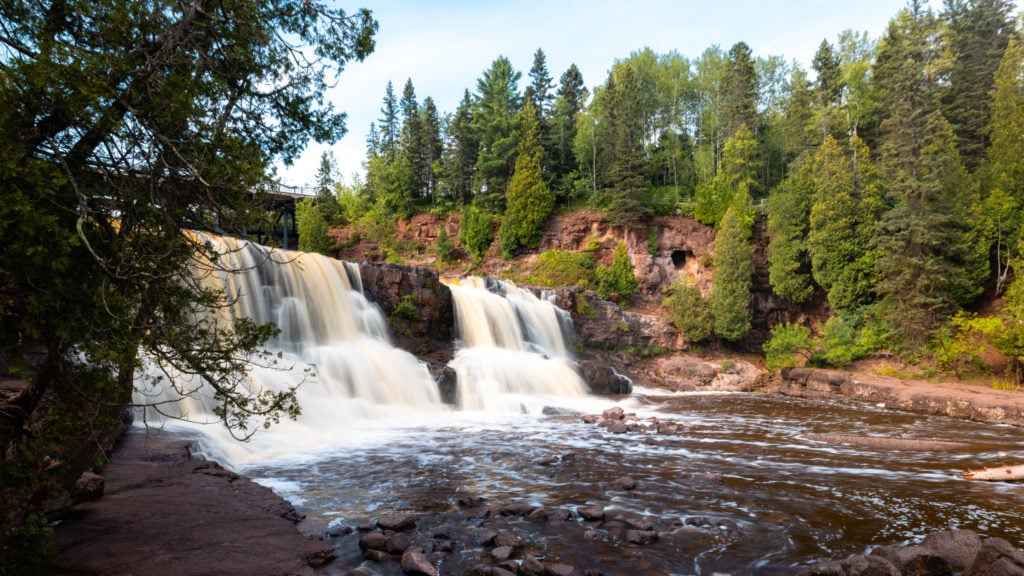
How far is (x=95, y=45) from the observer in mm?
3902

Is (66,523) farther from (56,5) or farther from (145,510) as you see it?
(56,5)

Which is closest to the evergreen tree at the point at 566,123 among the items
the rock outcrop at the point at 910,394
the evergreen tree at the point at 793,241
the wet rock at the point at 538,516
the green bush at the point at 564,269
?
the green bush at the point at 564,269

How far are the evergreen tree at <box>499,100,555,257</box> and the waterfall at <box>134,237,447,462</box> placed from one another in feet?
68.5

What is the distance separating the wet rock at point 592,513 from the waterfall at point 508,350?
11088 mm

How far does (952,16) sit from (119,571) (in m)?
51.6

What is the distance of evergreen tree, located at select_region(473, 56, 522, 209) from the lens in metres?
46.2

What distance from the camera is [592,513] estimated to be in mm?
7367

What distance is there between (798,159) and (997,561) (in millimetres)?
35794

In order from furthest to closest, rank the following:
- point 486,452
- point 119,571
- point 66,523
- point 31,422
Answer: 1. point 486,452
2. point 66,523
3. point 119,571
4. point 31,422

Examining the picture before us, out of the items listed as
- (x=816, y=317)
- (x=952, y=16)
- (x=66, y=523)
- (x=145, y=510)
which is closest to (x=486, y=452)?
(x=145, y=510)

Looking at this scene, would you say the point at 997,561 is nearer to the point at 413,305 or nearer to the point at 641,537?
the point at 641,537

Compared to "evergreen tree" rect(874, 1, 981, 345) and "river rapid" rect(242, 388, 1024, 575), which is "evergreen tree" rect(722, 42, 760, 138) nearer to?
"evergreen tree" rect(874, 1, 981, 345)

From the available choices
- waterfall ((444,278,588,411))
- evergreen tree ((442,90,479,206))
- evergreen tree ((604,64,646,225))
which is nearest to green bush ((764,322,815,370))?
waterfall ((444,278,588,411))

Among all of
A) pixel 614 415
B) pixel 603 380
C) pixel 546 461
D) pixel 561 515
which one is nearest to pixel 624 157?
pixel 603 380
